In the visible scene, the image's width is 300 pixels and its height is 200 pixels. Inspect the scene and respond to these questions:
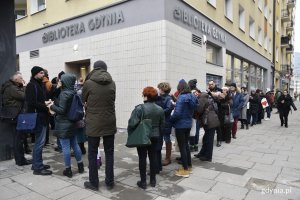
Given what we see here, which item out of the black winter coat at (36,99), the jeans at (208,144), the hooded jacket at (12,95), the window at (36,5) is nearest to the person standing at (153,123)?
the black winter coat at (36,99)

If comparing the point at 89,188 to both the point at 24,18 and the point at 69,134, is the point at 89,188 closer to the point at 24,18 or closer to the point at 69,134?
the point at 69,134

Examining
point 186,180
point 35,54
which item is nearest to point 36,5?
point 35,54

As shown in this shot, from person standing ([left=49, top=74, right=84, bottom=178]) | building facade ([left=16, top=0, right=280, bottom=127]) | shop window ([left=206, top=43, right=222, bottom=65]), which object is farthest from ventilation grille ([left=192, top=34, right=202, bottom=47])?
person standing ([left=49, top=74, right=84, bottom=178])

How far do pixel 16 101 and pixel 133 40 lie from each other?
483cm

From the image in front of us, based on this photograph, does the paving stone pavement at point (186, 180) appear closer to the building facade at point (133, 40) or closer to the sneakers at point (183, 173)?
the sneakers at point (183, 173)

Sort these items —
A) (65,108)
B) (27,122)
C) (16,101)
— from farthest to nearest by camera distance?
1. (16,101)
2. (27,122)
3. (65,108)

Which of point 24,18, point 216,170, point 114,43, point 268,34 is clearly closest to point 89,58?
point 114,43

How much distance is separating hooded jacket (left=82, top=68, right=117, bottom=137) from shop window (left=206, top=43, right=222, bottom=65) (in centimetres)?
851

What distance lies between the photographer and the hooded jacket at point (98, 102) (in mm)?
4184

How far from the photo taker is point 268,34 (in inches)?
979

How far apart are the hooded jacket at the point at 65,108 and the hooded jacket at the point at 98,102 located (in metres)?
0.53

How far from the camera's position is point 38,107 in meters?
4.91

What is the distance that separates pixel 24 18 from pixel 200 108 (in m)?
11.7

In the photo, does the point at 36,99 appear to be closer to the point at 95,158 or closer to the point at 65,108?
the point at 65,108
